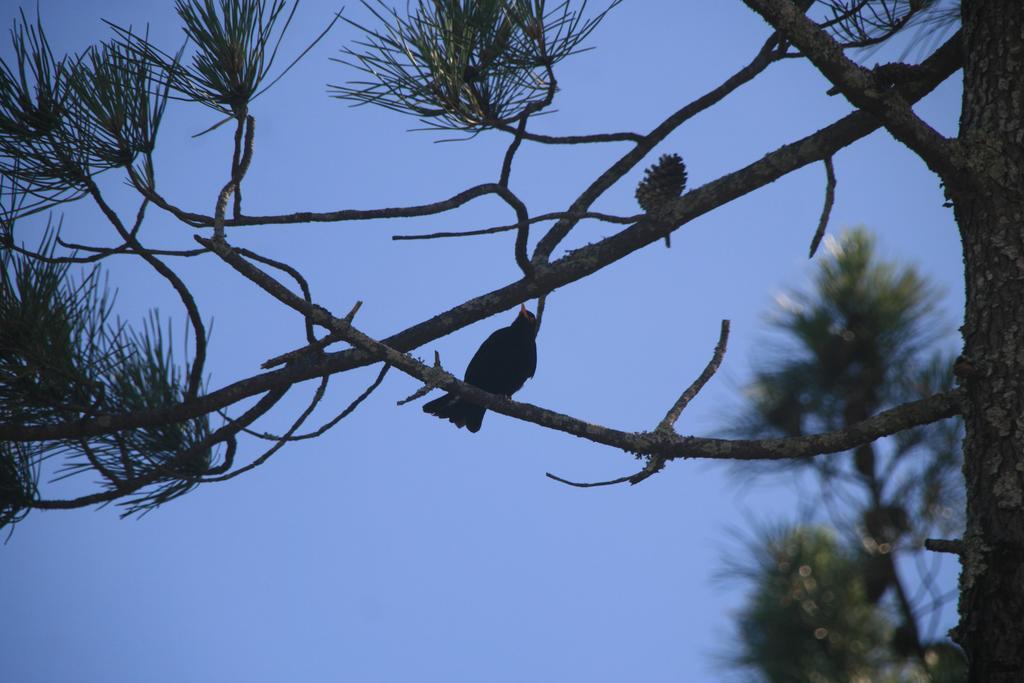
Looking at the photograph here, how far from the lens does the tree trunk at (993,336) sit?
1.93 metres

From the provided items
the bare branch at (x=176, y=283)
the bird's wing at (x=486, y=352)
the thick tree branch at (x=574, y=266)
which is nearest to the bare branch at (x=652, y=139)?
the thick tree branch at (x=574, y=266)

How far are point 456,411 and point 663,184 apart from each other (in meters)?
1.62

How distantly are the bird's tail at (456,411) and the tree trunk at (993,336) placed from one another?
201 cm

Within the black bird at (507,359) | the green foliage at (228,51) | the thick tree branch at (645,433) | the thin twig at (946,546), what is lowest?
the thin twig at (946,546)

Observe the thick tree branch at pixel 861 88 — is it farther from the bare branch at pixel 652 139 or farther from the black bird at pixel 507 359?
the black bird at pixel 507 359

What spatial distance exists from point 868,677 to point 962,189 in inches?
77.4

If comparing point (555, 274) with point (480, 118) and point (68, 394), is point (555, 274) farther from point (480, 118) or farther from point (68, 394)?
point (68, 394)

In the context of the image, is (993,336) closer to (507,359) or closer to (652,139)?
(652,139)

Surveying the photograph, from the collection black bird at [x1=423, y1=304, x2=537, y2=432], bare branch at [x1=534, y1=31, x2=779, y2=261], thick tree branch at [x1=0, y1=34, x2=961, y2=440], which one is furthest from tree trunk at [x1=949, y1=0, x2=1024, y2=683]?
black bird at [x1=423, y1=304, x2=537, y2=432]

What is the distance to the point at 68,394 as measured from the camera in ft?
8.95

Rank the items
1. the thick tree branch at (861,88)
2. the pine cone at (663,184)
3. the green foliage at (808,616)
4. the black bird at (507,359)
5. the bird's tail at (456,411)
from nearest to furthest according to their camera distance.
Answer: the thick tree branch at (861,88), the pine cone at (663,184), the green foliage at (808,616), the bird's tail at (456,411), the black bird at (507,359)

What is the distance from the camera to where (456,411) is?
4180 millimetres

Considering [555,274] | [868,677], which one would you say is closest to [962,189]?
[555,274]

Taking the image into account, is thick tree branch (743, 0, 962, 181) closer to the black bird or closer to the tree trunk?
the tree trunk
